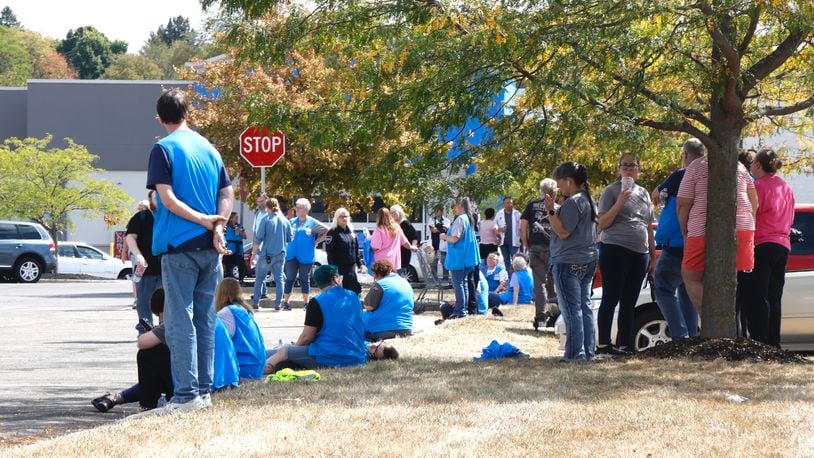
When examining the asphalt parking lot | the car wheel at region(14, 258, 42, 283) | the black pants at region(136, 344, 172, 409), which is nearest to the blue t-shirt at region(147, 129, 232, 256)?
the black pants at region(136, 344, 172, 409)

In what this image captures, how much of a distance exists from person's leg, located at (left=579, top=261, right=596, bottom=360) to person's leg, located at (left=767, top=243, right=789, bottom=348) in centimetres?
162

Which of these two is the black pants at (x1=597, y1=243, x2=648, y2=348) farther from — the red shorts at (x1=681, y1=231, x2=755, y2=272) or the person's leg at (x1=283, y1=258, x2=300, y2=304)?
the person's leg at (x1=283, y1=258, x2=300, y2=304)

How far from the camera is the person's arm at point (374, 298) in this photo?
1317 cm

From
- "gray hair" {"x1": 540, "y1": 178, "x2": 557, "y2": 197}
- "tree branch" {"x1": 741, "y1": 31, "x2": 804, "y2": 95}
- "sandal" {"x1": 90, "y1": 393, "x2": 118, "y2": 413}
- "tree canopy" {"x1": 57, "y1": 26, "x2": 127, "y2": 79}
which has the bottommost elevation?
"sandal" {"x1": 90, "y1": 393, "x2": 118, "y2": 413}

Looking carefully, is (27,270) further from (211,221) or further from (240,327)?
(211,221)

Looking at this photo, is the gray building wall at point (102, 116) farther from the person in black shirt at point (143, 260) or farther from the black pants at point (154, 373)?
the black pants at point (154, 373)

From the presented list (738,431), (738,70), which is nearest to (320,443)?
(738,431)

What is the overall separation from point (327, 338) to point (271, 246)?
9.16m

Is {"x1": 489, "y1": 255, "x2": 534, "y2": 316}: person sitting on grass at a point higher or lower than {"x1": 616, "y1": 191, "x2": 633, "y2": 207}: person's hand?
lower

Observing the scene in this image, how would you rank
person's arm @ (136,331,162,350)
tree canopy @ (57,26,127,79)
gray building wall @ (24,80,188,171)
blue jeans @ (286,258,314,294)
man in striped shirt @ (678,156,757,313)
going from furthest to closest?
tree canopy @ (57,26,127,79), gray building wall @ (24,80,188,171), blue jeans @ (286,258,314,294), man in striped shirt @ (678,156,757,313), person's arm @ (136,331,162,350)

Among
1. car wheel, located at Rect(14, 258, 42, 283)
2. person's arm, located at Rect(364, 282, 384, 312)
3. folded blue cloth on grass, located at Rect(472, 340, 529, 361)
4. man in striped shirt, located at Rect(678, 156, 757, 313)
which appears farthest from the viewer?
car wheel, located at Rect(14, 258, 42, 283)

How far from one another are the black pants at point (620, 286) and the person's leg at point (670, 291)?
0.24 m

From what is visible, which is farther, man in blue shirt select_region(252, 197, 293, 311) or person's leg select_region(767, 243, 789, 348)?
man in blue shirt select_region(252, 197, 293, 311)

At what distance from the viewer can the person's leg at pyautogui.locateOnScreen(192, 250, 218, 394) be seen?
7852 mm
